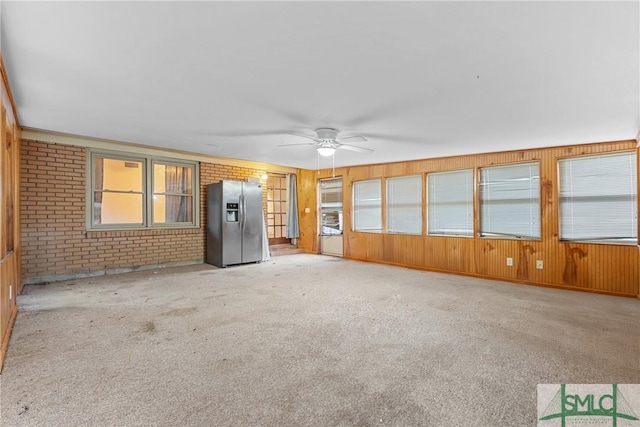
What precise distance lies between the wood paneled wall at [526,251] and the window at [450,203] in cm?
15

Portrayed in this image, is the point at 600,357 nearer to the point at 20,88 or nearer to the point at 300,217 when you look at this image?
the point at 20,88

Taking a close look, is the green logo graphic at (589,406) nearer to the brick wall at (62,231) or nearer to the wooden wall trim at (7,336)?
the wooden wall trim at (7,336)

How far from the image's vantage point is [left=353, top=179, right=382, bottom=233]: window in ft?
22.8

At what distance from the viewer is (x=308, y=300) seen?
3.81m

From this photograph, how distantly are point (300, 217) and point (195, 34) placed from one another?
259 inches

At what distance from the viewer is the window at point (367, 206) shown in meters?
6.96

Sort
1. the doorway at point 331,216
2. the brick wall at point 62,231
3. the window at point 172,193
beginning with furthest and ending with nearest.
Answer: the doorway at point 331,216
the window at point 172,193
the brick wall at point 62,231

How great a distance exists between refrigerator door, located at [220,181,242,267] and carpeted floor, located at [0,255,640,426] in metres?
1.80

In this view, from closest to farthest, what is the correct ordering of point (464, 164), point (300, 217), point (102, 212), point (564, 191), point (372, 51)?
point (372, 51)
point (564, 191)
point (102, 212)
point (464, 164)
point (300, 217)

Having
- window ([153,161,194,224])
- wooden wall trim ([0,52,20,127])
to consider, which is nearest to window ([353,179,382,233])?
window ([153,161,194,224])

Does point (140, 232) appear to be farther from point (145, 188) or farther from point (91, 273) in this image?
point (91, 273)

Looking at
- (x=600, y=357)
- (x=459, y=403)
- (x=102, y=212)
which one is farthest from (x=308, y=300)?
(x=102, y=212)

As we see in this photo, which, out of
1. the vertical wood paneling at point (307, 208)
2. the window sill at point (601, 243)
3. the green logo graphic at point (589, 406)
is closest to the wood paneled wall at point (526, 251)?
the window sill at point (601, 243)

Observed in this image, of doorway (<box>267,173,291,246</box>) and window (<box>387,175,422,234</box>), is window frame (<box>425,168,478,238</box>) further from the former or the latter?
doorway (<box>267,173,291,246</box>)
